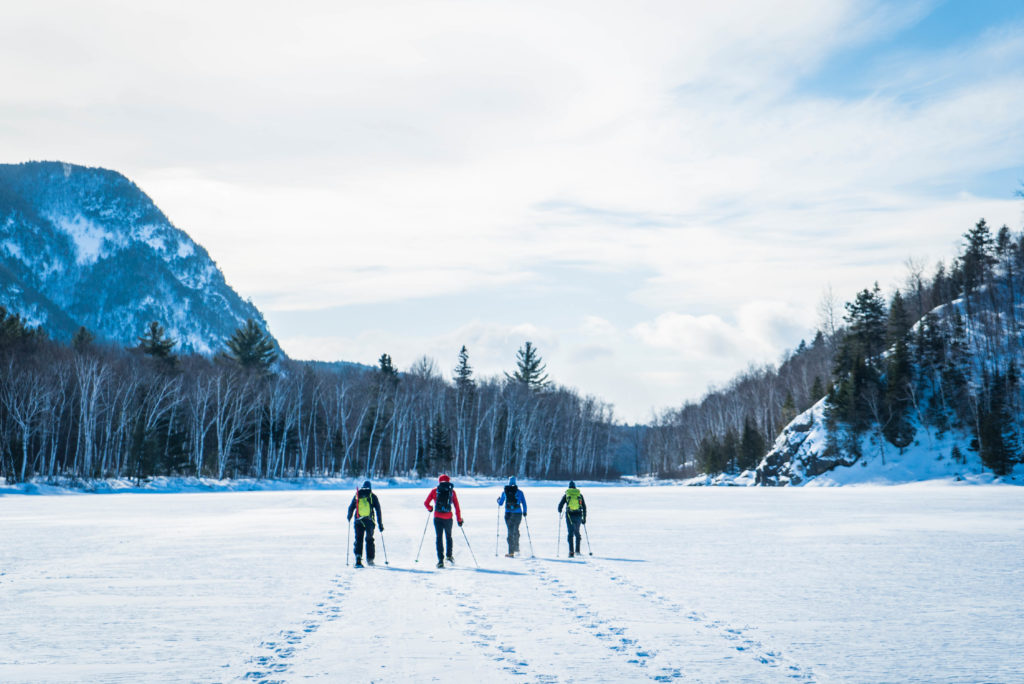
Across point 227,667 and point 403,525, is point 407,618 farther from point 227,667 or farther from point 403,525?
point 403,525

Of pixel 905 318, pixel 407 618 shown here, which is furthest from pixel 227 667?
pixel 905 318

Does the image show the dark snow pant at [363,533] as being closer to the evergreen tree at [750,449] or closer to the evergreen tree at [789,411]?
the evergreen tree at [789,411]

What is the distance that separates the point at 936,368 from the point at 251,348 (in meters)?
69.9

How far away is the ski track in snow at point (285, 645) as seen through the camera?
804 cm

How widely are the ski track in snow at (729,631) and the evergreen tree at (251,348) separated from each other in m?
77.9

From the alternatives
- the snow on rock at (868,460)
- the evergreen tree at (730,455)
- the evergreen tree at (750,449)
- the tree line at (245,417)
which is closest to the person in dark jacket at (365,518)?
the tree line at (245,417)

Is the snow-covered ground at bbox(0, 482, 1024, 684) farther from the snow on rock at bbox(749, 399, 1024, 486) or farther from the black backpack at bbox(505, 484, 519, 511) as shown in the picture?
the snow on rock at bbox(749, 399, 1024, 486)

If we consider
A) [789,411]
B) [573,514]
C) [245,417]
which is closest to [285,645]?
[573,514]

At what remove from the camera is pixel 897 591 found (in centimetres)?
1334

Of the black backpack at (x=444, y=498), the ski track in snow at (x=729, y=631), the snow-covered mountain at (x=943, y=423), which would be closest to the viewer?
the ski track in snow at (x=729, y=631)

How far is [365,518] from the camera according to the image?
1716 centimetres

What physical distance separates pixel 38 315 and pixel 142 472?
13796cm

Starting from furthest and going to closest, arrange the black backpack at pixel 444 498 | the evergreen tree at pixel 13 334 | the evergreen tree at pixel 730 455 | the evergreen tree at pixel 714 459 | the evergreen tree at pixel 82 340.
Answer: the evergreen tree at pixel 714 459 < the evergreen tree at pixel 730 455 < the evergreen tree at pixel 82 340 < the evergreen tree at pixel 13 334 < the black backpack at pixel 444 498

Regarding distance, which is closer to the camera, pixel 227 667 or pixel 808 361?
pixel 227 667
